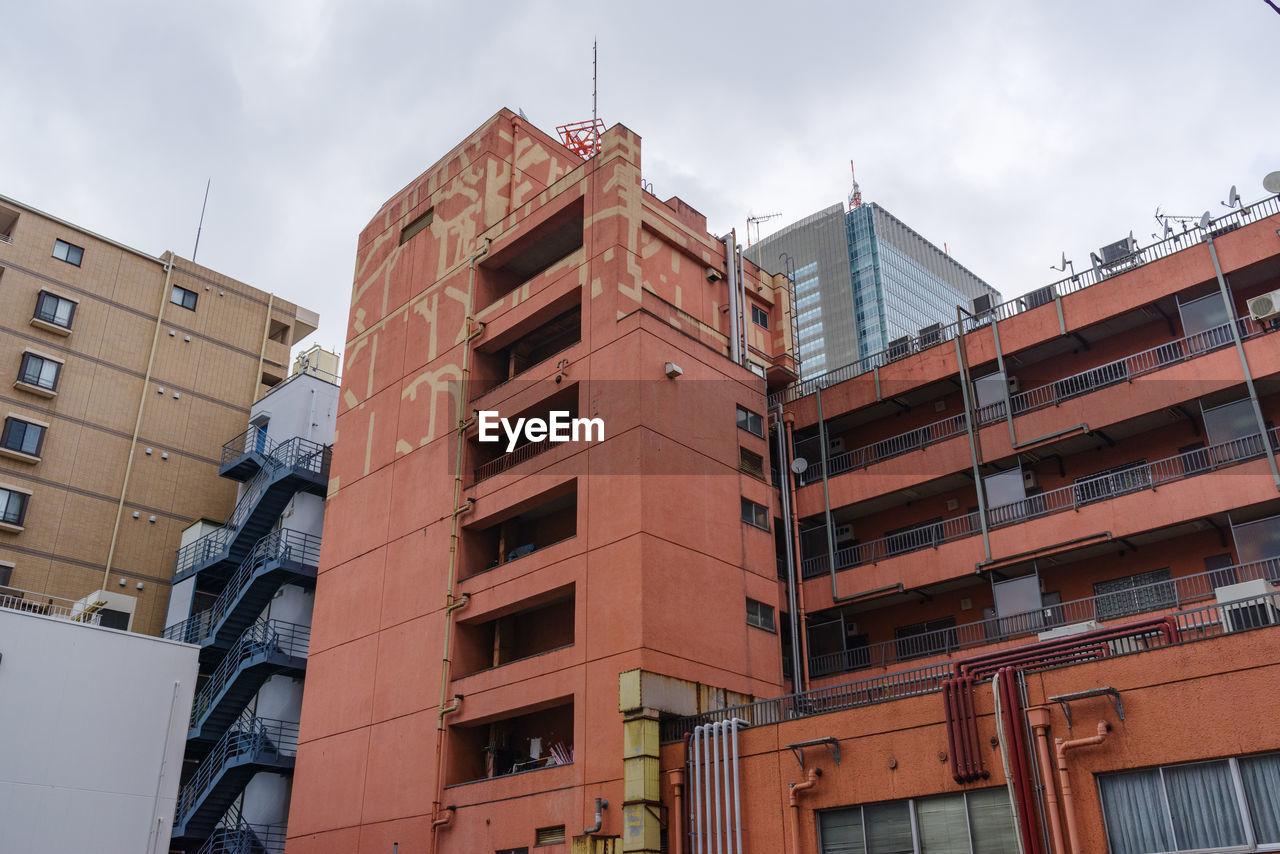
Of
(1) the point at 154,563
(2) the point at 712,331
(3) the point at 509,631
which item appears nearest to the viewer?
(3) the point at 509,631

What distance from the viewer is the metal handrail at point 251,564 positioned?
152ft

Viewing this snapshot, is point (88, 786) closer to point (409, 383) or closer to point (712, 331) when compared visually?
point (409, 383)

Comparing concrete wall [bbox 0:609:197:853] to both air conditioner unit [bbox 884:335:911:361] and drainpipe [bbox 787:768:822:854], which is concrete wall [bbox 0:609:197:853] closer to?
drainpipe [bbox 787:768:822:854]

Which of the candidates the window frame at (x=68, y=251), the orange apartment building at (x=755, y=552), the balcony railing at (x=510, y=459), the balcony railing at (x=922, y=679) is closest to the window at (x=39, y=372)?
the window frame at (x=68, y=251)

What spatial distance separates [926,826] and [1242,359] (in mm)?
17623

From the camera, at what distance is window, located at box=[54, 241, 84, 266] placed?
181 feet

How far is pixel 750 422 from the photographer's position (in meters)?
40.2

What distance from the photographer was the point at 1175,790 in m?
21.3

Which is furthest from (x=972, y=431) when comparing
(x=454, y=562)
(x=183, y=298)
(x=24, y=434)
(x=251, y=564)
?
(x=183, y=298)

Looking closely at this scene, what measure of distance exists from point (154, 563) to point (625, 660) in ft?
106

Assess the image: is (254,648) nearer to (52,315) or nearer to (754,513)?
(754,513)

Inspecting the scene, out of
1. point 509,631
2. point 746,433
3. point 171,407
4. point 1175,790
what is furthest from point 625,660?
point 171,407

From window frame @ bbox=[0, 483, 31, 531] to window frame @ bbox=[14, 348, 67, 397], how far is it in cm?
501

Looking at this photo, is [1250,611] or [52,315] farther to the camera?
[52,315]
